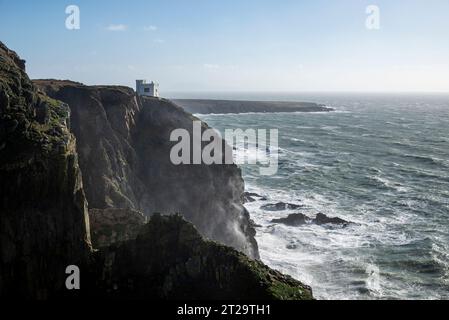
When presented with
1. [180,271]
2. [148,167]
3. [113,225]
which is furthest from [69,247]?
[148,167]

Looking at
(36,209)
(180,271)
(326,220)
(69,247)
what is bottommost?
(326,220)

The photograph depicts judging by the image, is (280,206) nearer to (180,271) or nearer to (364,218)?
(364,218)

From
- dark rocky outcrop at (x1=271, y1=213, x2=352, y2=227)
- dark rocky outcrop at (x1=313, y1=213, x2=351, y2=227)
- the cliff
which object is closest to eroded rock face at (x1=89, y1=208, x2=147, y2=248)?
the cliff

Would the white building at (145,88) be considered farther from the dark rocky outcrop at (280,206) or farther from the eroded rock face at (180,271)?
the eroded rock face at (180,271)

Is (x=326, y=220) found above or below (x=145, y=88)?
below

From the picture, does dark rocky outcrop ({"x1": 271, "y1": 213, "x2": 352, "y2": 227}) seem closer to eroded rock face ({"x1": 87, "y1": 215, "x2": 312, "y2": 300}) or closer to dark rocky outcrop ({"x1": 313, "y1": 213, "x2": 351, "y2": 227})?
dark rocky outcrop ({"x1": 313, "y1": 213, "x2": 351, "y2": 227})

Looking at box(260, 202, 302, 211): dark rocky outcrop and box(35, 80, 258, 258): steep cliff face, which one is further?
box(260, 202, 302, 211): dark rocky outcrop
